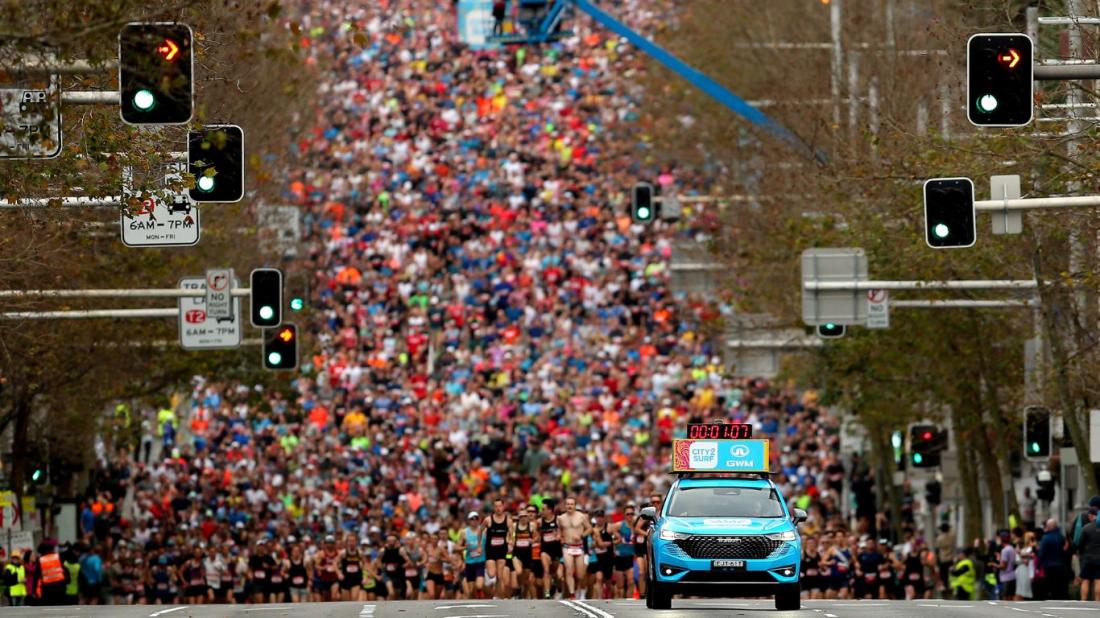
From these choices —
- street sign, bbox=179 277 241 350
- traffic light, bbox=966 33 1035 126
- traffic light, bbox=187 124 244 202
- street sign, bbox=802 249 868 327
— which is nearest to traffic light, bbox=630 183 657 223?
street sign, bbox=802 249 868 327

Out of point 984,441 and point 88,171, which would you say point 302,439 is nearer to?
point 984,441

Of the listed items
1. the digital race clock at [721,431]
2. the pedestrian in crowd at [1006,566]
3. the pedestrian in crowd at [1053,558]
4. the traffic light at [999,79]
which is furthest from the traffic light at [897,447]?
the traffic light at [999,79]

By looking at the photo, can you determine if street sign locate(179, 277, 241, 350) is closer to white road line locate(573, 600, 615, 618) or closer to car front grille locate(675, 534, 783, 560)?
white road line locate(573, 600, 615, 618)

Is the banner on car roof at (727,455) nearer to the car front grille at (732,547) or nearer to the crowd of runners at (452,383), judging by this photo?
the car front grille at (732,547)

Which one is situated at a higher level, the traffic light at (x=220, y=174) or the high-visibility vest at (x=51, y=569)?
the traffic light at (x=220, y=174)

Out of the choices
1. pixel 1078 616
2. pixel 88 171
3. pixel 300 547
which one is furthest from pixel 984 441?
pixel 88 171

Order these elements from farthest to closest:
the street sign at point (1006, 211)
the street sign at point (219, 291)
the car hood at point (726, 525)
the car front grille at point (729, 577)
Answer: the street sign at point (219, 291)
the street sign at point (1006, 211)
the car hood at point (726, 525)
the car front grille at point (729, 577)

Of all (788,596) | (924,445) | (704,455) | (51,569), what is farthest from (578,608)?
(924,445)
